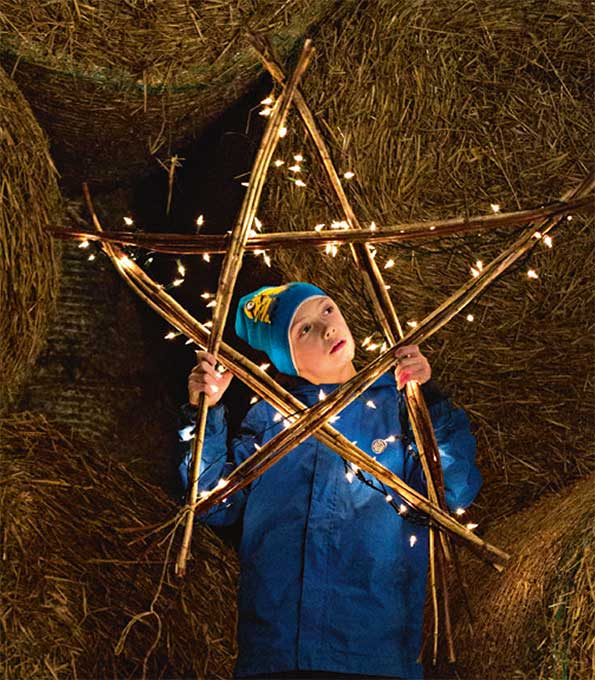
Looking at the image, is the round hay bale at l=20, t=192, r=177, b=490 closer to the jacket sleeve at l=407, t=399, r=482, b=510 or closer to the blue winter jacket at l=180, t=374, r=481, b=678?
the blue winter jacket at l=180, t=374, r=481, b=678

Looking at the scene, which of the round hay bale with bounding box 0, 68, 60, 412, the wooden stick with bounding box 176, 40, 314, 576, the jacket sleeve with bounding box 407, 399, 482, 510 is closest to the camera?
the wooden stick with bounding box 176, 40, 314, 576

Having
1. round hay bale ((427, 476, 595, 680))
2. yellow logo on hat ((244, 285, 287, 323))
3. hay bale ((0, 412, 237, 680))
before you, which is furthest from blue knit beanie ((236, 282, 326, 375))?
round hay bale ((427, 476, 595, 680))

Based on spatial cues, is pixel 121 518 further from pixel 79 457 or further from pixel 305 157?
pixel 305 157

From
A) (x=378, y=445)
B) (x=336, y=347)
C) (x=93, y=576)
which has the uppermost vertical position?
(x=336, y=347)

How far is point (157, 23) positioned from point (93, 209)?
1.21ft

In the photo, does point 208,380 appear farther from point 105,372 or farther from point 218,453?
point 105,372

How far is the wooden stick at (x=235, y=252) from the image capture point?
180cm

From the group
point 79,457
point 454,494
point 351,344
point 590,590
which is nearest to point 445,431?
point 454,494

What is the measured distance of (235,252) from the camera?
187 centimetres

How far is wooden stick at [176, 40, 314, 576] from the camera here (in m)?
1.80

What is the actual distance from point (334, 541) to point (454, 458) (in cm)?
25

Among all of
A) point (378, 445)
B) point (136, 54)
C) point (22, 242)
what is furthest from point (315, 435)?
Answer: point (136, 54)

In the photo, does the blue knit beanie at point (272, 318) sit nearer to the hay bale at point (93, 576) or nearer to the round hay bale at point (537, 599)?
the hay bale at point (93, 576)

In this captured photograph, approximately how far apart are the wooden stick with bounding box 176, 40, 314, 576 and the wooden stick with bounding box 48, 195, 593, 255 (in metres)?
0.05
